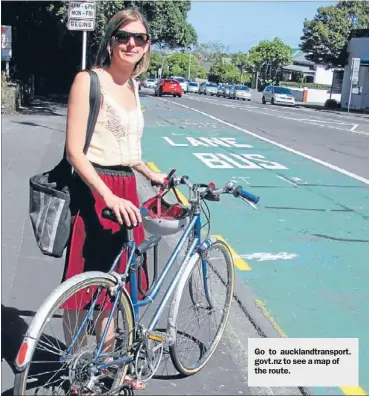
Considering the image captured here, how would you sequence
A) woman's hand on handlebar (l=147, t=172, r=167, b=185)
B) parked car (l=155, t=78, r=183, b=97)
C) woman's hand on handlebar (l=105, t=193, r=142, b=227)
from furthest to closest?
1. parked car (l=155, t=78, r=183, b=97)
2. woman's hand on handlebar (l=147, t=172, r=167, b=185)
3. woman's hand on handlebar (l=105, t=193, r=142, b=227)

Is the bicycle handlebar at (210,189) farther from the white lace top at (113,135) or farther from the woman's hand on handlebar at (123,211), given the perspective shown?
the woman's hand on handlebar at (123,211)

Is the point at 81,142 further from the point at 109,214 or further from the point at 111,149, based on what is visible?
the point at 109,214

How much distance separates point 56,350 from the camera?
3.11 meters

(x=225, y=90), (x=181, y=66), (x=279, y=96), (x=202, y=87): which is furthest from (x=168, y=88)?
(x=181, y=66)

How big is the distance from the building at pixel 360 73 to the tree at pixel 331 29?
4.14 metres

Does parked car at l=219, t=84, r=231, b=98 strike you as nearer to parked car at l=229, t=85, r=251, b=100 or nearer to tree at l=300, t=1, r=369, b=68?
parked car at l=229, t=85, r=251, b=100

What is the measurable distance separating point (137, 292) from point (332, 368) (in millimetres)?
1177

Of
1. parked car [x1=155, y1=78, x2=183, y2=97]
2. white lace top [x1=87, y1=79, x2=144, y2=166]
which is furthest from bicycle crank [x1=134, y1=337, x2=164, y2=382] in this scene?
parked car [x1=155, y1=78, x2=183, y2=97]

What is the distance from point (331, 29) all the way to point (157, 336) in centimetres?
5996

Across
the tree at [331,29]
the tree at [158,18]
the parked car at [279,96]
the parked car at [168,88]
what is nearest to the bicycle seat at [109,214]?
the tree at [158,18]

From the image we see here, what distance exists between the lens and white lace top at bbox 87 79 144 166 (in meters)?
3.26

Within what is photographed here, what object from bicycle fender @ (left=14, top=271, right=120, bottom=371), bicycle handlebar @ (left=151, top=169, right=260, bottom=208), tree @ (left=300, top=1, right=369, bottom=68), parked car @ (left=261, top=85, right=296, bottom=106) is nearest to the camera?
bicycle fender @ (left=14, top=271, right=120, bottom=371)

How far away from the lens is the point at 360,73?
151ft

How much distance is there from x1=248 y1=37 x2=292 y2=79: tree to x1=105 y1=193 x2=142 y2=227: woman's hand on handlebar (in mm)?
82054
